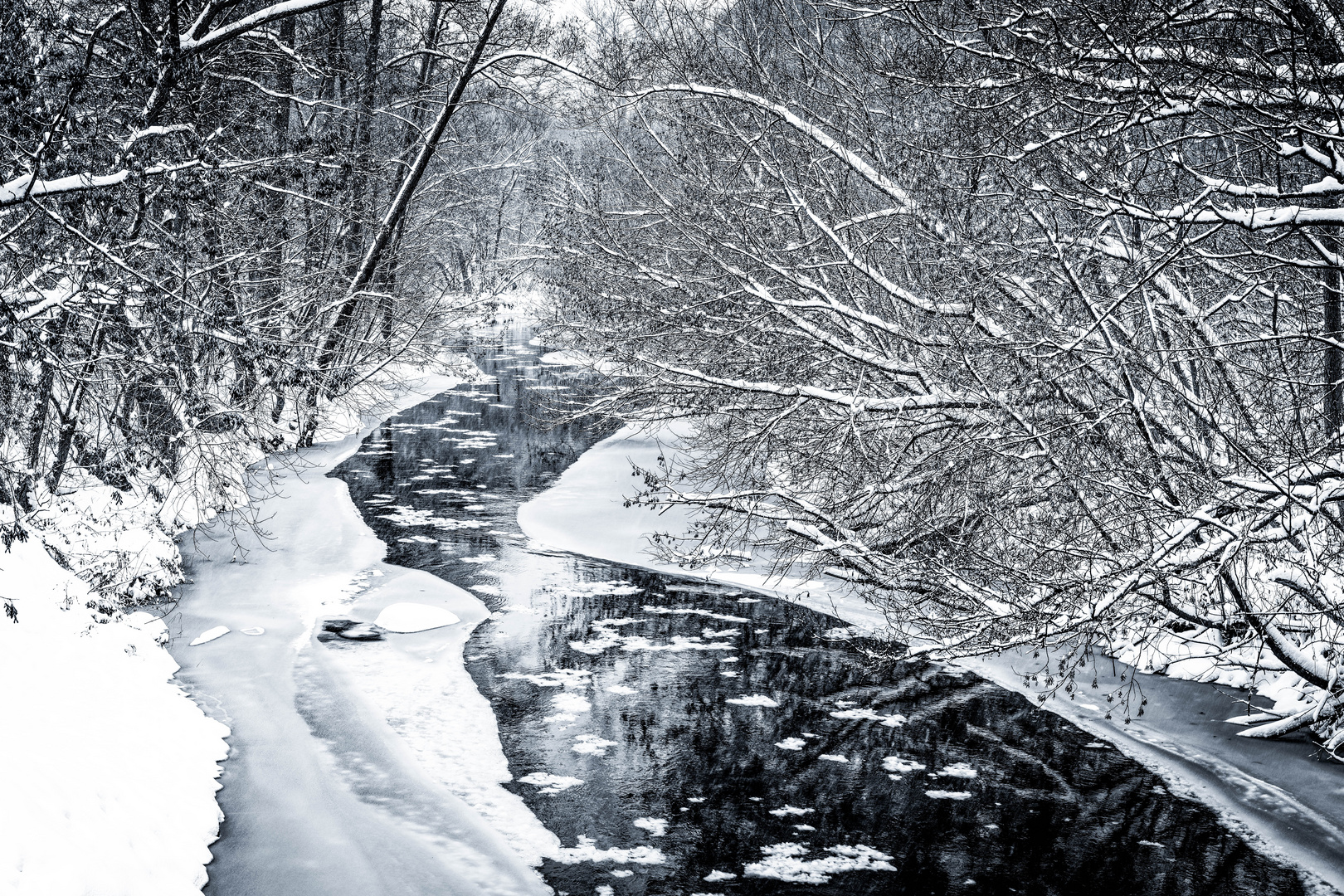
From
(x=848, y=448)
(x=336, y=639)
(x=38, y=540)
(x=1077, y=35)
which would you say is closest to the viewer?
(x=1077, y=35)

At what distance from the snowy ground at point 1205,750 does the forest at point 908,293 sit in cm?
31

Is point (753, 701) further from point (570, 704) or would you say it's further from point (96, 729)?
point (96, 729)

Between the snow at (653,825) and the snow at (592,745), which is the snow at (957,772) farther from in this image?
the snow at (592,745)

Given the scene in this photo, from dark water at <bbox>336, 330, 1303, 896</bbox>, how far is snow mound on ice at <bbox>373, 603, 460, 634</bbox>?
56 centimetres

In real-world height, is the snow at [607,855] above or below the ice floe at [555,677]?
below

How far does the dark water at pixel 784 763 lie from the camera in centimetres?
642

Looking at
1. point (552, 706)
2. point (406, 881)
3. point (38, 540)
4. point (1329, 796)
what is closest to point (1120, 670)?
point (1329, 796)

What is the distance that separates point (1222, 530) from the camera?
19.7ft

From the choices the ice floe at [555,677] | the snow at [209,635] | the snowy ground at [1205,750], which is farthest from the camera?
the snow at [209,635]

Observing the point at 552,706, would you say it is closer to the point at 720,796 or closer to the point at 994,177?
the point at 720,796

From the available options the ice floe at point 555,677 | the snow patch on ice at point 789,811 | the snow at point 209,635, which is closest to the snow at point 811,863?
the snow patch on ice at point 789,811

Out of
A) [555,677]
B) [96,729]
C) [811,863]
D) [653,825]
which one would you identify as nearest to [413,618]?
[555,677]

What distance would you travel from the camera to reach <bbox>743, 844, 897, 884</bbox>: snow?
6258 mm

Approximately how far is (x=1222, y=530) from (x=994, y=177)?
554 centimetres
